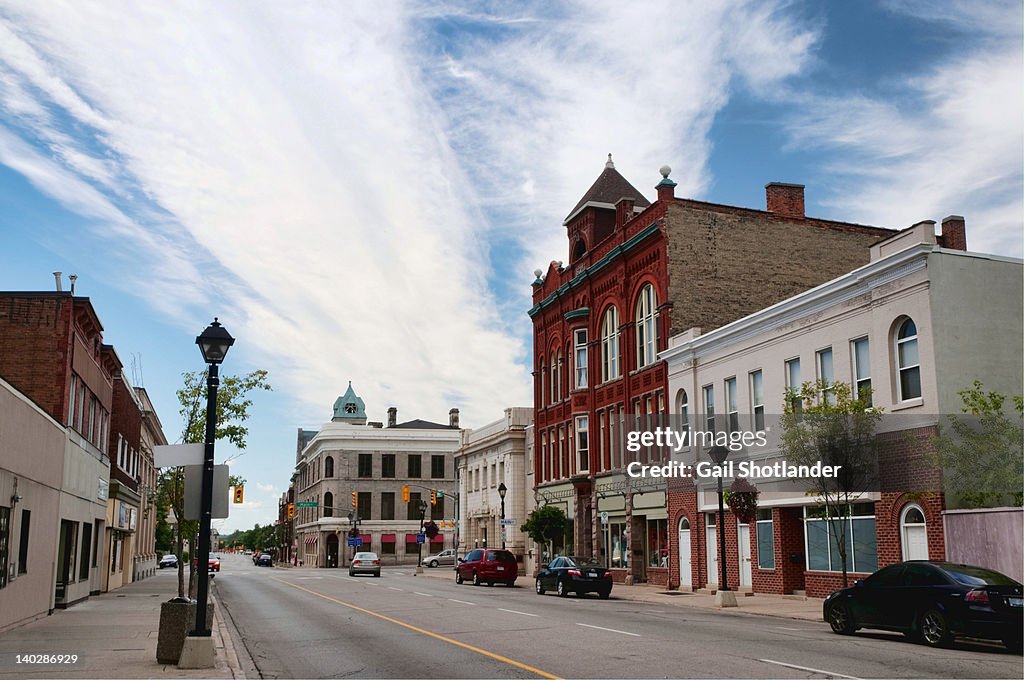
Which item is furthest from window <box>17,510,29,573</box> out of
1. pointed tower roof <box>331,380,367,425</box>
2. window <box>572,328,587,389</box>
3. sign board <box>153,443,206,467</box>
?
pointed tower roof <box>331,380,367,425</box>

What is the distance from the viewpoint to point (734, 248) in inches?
1561

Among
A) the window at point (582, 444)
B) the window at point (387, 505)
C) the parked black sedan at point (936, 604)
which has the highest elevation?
the window at point (582, 444)

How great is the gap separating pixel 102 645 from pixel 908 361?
776 inches

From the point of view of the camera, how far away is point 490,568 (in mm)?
43000

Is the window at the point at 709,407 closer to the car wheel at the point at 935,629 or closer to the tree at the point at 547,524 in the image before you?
the tree at the point at 547,524

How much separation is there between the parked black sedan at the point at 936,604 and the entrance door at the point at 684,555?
1767cm

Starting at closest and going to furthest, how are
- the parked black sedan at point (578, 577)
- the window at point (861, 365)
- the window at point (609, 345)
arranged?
the window at point (861, 365) < the parked black sedan at point (578, 577) < the window at point (609, 345)

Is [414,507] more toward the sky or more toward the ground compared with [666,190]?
Answer: more toward the ground

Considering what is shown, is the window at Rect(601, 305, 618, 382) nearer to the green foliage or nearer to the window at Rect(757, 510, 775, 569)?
the green foliage

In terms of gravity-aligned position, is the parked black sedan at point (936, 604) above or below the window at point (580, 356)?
below

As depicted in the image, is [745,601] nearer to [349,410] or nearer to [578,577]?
[578,577]

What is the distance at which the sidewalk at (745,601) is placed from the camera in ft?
77.8

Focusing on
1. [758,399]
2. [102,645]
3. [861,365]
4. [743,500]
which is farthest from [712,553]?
[102,645]

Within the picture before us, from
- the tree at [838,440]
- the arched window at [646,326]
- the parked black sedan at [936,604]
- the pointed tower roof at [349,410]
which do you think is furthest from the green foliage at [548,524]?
the pointed tower roof at [349,410]
